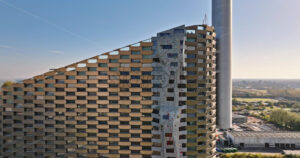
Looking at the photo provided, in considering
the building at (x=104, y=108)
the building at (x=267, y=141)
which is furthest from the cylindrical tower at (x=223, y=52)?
the building at (x=104, y=108)

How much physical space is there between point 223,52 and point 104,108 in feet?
116

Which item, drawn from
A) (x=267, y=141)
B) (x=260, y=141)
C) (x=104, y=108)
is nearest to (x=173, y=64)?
(x=104, y=108)

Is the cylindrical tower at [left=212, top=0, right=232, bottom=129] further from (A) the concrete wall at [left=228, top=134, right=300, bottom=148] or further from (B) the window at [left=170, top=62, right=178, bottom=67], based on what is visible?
(B) the window at [left=170, top=62, right=178, bottom=67]

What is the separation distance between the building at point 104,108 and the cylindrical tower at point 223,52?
23.4m

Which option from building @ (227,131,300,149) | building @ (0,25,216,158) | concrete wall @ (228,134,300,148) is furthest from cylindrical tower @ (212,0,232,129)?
building @ (0,25,216,158)

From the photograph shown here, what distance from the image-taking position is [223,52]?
38594mm

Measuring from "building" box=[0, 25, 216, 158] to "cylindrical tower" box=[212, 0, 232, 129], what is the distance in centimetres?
2337

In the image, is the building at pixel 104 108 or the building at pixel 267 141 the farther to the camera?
the building at pixel 267 141

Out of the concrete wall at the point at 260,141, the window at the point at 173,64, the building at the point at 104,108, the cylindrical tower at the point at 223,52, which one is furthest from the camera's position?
the cylindrical tower at the point at 223,52

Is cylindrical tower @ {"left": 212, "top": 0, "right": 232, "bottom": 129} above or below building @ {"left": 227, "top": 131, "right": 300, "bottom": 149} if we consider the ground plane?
above

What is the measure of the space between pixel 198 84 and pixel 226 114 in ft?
89.2

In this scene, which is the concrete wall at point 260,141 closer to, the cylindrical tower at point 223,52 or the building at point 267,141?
the building at point 267,141

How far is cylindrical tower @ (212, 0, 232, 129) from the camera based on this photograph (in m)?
38.4

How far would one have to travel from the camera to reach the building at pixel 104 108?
19.4m
